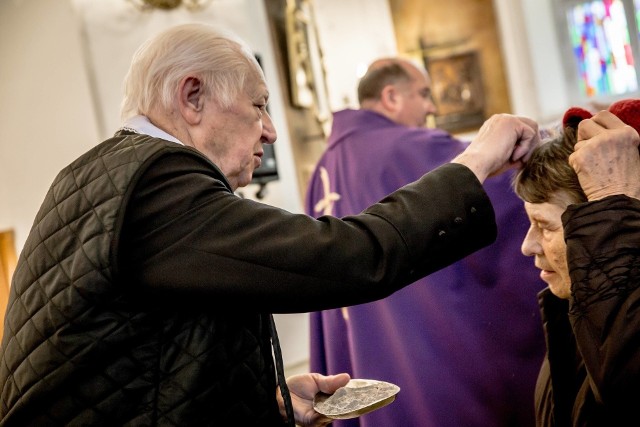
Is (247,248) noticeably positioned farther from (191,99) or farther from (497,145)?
(497,145)

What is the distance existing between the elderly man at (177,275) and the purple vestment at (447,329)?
1.50 meters

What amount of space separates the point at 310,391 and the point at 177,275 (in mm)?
655

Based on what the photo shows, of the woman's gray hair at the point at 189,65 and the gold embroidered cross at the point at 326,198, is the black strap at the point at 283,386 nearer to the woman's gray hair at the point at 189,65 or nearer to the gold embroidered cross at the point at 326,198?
the woman's gray hair at the point at 189,65

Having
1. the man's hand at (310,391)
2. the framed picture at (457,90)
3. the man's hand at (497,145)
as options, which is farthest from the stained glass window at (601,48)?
the man's hand at (310,391)

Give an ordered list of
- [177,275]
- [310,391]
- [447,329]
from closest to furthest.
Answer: [177,275] → [310,391] → [447,329]

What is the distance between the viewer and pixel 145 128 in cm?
175

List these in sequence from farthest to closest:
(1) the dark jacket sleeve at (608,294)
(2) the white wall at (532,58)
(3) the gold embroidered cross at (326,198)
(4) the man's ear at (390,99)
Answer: (2) the white wall at (532,58)
(4) the man's ear at (390,99)
(3) the gold embroidered cross at (326,198)
(1) the dark jacket sleeve at (608,294)

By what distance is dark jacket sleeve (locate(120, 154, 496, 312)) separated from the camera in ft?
5.03

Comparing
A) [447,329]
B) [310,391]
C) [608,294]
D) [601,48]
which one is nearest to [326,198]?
[447,329]

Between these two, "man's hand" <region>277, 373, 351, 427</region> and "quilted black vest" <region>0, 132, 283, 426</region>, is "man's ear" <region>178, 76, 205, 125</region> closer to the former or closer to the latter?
"quilted black vest" <region>0, 132, 283, 426</region>

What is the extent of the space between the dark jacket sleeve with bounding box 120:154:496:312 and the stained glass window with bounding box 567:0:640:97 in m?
6.99

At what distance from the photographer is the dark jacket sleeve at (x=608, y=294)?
1.64m

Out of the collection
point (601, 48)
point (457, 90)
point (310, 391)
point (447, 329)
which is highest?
point (601, 48)

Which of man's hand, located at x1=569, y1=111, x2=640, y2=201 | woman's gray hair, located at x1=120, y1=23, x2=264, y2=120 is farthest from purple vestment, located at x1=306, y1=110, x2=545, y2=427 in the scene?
woman's gray hair, located at x1=120, y1=23, x2=264, y2=120
